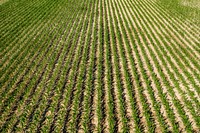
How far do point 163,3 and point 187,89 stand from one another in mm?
17665

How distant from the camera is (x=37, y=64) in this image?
35.4 ft

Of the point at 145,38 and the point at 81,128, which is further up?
the point at 145,38

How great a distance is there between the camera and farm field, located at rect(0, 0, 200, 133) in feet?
23.0

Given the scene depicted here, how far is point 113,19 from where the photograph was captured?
17.8 metres

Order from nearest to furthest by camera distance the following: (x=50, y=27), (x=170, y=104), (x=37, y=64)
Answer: (x=170, y=104), (x=37, y=64), (x=50, y=27)

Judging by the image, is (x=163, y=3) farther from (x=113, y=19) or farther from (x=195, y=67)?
(x=195, y=67)

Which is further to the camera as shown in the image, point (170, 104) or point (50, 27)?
point (50, 27)

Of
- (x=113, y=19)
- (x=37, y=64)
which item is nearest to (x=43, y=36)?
(x=37, y=64)

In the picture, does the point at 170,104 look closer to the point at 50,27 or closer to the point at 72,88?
the point at 72,88

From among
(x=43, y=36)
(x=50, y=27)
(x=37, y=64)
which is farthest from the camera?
(x=50, y=27)

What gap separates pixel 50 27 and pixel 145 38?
27.5 ft

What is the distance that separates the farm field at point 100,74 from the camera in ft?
23.0

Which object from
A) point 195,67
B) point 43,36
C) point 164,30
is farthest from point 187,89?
point 43,36

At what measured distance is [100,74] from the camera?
964cm
